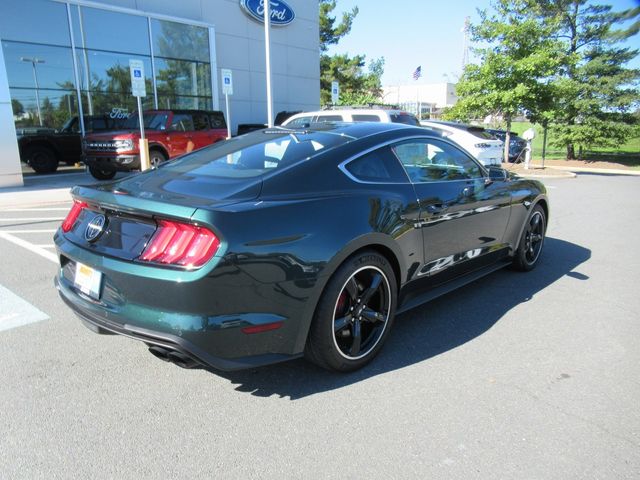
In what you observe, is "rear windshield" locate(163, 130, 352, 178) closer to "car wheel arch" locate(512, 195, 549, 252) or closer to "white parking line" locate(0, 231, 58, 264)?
"car wheel arch" locate(512, 195, 549, 252)

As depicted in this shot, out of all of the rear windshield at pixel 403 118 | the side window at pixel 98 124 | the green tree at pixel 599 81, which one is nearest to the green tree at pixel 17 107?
the side window at pixel 98 124

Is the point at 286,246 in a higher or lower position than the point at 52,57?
lower

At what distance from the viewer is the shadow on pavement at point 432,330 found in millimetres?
3037

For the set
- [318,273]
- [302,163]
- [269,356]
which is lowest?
[269,356]

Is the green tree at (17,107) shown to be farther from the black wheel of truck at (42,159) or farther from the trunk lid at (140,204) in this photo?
the trunk lid at (140,204)

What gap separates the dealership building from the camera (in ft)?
47.9

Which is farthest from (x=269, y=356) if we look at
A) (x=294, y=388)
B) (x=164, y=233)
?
(x=164, y=233)

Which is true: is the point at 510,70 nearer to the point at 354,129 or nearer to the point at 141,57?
the point at 141,57

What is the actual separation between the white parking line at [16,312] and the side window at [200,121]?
10192mm

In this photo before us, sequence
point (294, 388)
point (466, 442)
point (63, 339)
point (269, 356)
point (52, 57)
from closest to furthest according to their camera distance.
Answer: point (466, 442), point (269, 356), point (294, 388), point (63, 339), point (52, 57)

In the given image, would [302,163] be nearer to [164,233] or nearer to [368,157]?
[368,157]

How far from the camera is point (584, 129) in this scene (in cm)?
2605

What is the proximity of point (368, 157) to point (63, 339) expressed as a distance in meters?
2.61

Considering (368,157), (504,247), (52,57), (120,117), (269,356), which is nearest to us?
(269,356)
